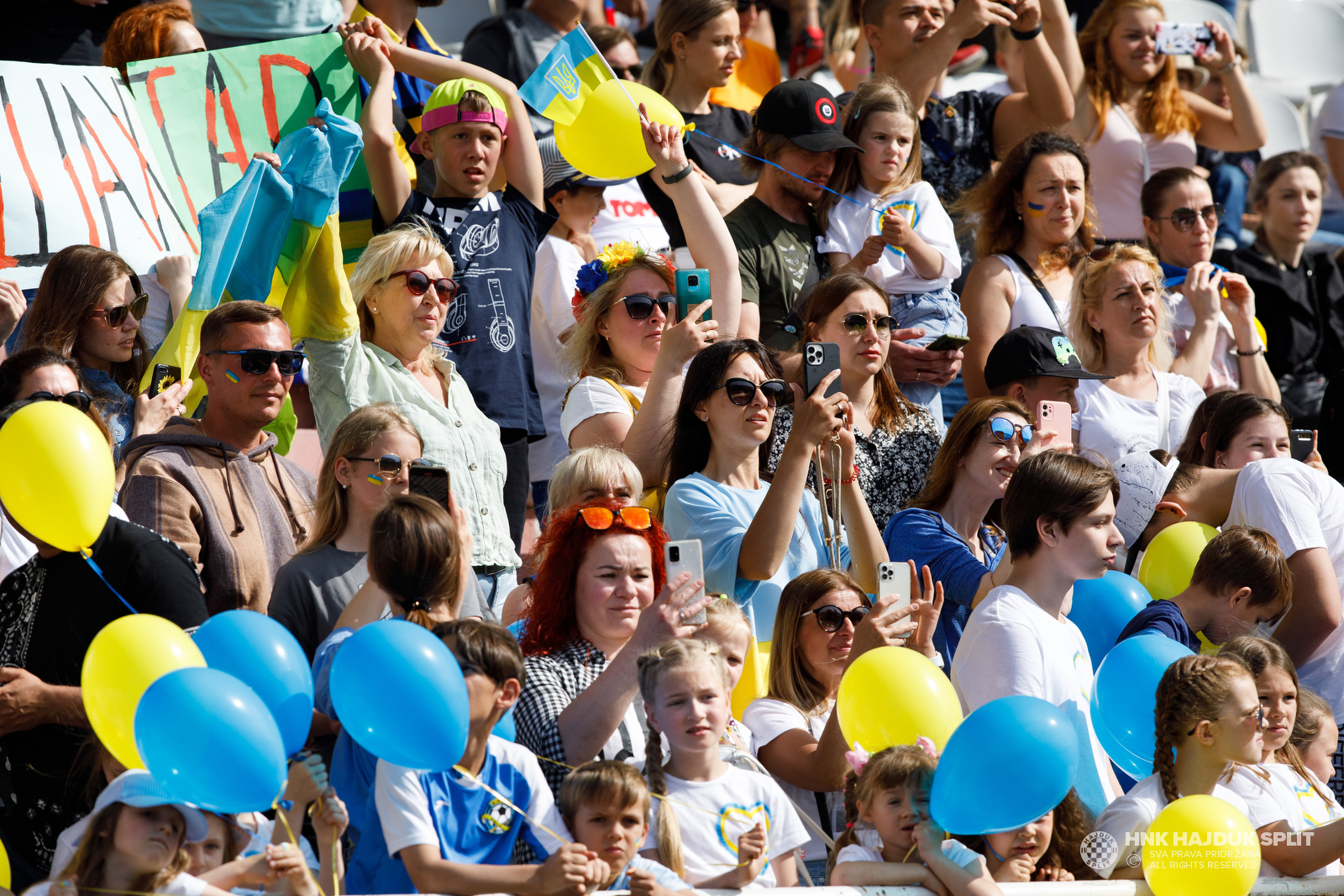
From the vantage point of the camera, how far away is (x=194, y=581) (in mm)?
3529

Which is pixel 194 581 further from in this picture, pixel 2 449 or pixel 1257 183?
pixel 1257 183

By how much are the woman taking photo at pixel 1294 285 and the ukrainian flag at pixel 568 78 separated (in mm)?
3347

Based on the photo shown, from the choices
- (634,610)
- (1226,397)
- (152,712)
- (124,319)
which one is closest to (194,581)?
(152,712)

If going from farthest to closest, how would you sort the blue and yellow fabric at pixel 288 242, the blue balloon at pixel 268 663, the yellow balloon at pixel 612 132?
the yellow balloon at pixel 612 132 < the blue and yellow fabric at pixel 288 242 < the blue balloon at pixel 268 663

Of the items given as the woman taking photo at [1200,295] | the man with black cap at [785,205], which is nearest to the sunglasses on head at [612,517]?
the man with black cap at [785,205]

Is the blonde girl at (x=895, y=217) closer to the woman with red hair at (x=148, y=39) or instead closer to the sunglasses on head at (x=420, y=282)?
the sunglasses on head at (x=420, y=282)

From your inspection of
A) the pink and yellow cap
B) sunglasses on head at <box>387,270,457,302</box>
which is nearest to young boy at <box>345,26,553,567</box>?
the pink and yellow cap

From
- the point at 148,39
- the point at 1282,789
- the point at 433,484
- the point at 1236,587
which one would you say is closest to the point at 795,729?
the point at 433,484

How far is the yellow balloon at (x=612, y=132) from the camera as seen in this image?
5.20 meters

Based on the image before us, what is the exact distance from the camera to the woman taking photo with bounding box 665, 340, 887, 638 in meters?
4.16

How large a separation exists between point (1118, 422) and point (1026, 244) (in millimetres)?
963

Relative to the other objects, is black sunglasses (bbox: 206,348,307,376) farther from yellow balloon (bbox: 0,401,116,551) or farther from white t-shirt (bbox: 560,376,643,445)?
white t-shirt (bbox: 560,376,643,445)

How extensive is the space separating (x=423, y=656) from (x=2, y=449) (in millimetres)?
1094

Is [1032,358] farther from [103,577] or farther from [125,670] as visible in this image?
[125,670]
